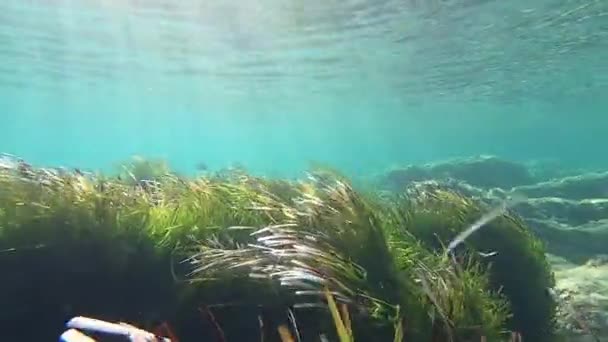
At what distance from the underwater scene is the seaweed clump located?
0.9 inches

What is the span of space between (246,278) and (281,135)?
9028 centimetres

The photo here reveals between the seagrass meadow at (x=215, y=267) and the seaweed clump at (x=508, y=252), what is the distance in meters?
1.15

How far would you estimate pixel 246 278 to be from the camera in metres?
3.90

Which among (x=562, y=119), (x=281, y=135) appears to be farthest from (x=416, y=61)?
(x=281, y=135)

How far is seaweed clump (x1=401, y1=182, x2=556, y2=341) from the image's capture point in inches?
219

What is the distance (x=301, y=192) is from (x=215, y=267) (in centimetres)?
167

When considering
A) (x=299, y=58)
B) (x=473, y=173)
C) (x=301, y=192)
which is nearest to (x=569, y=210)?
(x=473, y=173)

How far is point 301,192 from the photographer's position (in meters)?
5.41

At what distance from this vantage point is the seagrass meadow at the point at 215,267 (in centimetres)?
348

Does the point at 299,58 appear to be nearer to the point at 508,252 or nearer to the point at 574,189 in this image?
the point at 574,189

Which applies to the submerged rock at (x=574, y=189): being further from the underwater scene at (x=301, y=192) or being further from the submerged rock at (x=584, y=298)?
the submerged rock at (x=584, y=298)

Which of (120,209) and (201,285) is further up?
(120,209)

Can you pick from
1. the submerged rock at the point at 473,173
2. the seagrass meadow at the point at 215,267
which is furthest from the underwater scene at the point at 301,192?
the submerged rock at the point at 473,173

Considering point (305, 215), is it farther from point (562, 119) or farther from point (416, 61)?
point (562, 119)
